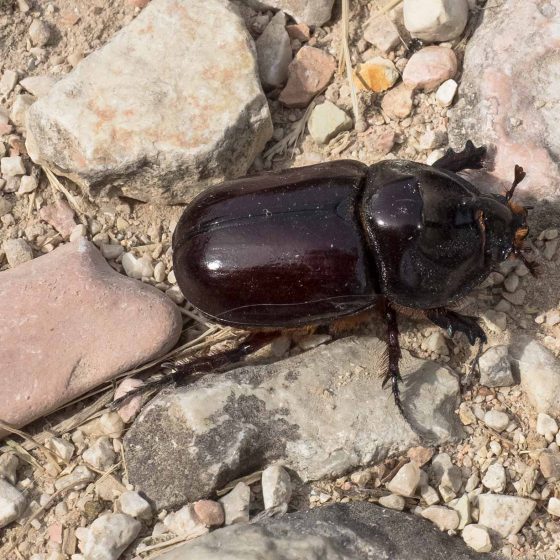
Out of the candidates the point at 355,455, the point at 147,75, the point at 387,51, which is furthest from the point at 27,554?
the point at 387,51

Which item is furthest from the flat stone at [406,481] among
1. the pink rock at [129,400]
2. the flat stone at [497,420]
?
the pink rock at [129,400]

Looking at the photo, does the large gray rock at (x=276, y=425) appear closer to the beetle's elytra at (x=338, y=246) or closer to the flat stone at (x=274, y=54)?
the beetle's elytra at (x=338, y=246)

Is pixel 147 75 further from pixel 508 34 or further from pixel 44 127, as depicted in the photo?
pixel 508 34

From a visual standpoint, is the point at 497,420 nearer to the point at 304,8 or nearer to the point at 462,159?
the point at 462,159

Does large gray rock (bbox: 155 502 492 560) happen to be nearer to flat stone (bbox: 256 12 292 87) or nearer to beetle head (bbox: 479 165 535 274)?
beetle head (bbox: 479 165 535 274)

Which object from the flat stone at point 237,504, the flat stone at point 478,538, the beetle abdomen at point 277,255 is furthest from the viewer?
the beetle abdomen at point 277,255

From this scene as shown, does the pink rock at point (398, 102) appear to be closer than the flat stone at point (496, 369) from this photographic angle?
No
